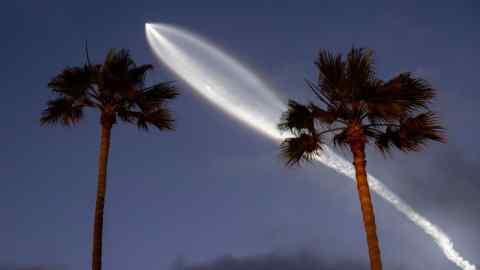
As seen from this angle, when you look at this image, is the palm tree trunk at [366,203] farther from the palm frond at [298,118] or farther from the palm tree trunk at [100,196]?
the palm tree trunk at [100,196]

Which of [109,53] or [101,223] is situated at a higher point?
[109,53]

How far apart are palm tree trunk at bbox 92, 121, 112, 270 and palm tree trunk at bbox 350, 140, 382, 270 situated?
844 centimetres

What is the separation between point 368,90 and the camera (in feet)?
58.8

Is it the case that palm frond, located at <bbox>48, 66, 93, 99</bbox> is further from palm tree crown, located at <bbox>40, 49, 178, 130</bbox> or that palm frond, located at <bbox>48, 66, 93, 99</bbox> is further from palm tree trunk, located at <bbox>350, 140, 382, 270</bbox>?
palm tree trunk, located at <bbox>350, 140, 382, 270</bbox>

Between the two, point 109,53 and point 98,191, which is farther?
point 109,53

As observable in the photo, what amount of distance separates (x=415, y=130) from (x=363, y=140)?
5.75 feet

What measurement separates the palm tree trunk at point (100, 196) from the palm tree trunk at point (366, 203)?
844cm

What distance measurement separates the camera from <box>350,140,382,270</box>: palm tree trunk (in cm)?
1603

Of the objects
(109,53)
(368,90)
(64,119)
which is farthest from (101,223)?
(368,90)

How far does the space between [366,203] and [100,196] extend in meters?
8.89

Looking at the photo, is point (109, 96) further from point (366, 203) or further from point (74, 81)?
point (366, 203)

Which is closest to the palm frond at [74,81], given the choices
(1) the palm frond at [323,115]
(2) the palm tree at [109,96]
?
(2) the palm tree at [109,96]

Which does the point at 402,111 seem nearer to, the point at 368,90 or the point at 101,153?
the point at 368,90

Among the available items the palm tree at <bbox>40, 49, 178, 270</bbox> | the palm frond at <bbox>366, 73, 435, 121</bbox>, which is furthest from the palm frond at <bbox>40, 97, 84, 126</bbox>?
the palm frond at <bbox>366, 73, 435, 121</bbox>
